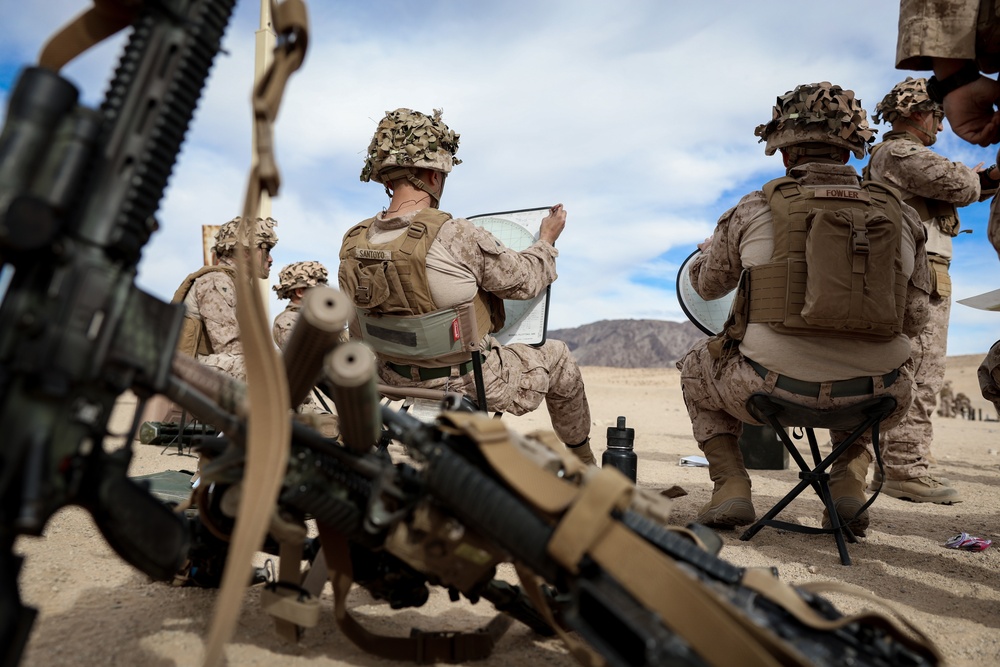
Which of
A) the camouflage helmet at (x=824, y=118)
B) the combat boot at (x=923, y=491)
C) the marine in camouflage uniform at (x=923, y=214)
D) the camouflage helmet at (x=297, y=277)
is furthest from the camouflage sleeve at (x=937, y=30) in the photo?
the camouflage helmet at (x=297, y=277)

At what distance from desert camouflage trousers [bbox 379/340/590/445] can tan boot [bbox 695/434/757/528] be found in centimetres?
85

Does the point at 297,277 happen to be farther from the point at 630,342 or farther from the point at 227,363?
the point at 630,342

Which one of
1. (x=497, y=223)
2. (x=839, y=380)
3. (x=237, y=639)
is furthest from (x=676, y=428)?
(x=237, y=639)

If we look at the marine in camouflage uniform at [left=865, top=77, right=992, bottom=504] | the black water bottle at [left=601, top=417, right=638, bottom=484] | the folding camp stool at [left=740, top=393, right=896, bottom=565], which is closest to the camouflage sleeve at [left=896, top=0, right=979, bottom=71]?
the folding camp stool at [left=740, top=393, right=896, bottom=565]

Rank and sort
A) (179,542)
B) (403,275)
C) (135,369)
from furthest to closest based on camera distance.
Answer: (403,275), (179,542), (135,369)

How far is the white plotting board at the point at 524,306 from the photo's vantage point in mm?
4535

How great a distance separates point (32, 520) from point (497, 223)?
394 centimetres

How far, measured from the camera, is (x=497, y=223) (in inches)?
190

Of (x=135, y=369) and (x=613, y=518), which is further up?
(x=135, y=369)

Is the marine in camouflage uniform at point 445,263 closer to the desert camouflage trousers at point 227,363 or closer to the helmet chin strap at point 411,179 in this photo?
the helmet chin strap at point 411,179

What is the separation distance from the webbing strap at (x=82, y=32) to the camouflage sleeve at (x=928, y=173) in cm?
483

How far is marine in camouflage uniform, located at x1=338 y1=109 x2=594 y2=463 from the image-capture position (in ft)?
12.2

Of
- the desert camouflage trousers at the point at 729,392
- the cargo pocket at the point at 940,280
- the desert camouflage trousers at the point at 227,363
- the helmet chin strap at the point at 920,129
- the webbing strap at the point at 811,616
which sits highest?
the helmet chin strap at the point at 920,129

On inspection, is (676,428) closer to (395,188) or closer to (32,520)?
(395,188)
